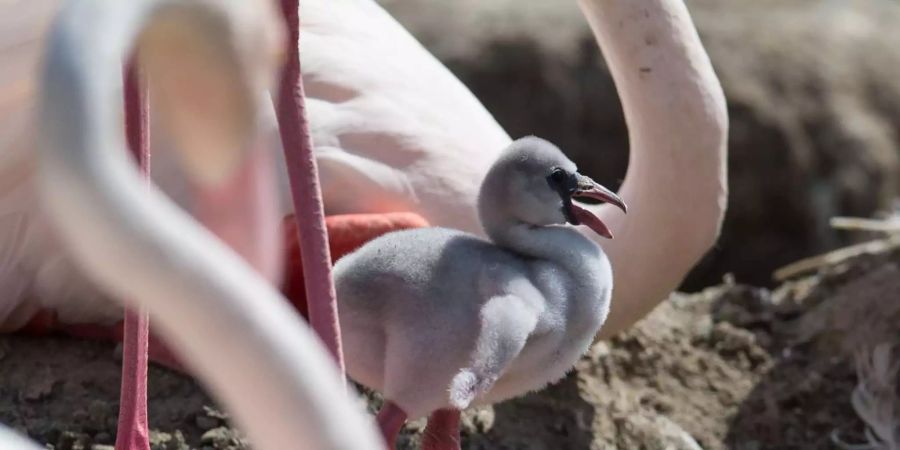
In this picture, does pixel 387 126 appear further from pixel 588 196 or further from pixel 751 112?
pixel 751 112

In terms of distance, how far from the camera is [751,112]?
510cm

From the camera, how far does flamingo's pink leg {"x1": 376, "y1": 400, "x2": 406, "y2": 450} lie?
7.62ft

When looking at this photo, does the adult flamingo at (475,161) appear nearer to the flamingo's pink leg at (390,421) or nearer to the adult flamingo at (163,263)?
the flamingo's pink leg at (390,421)

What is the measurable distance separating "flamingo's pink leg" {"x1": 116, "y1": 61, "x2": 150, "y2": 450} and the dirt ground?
0.50 m

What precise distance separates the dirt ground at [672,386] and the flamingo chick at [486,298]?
651 millimetres

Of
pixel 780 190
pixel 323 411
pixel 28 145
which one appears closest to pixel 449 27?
pixel 780 190

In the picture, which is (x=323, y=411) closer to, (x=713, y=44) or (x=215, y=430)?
(x=215, y=430)

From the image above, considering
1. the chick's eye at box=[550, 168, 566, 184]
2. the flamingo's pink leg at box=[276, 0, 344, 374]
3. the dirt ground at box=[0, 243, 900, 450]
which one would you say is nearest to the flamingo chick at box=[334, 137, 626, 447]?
the chick's eye at box=[550, 168, 566, 184]

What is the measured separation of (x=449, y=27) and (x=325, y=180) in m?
2.36

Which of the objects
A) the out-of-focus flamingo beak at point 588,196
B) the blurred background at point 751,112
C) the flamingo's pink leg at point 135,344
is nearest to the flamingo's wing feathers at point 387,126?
the out-of-focus flamingo beak at point 588,196

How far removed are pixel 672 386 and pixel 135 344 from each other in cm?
155

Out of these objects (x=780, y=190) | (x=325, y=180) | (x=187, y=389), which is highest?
(x=325, y=180)

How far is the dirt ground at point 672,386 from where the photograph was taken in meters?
3.01

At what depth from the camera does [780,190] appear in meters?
5.05
